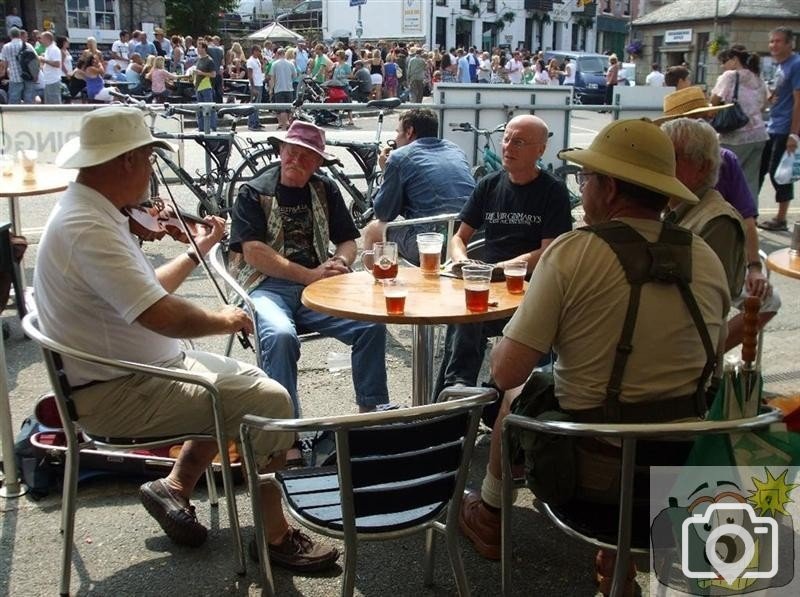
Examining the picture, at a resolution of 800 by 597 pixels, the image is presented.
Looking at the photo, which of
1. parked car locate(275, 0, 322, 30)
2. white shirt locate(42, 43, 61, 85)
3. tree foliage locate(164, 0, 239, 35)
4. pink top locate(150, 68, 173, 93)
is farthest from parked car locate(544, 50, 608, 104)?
parked car locate(275, 0, 322, 30)

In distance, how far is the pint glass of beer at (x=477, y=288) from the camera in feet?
9.82

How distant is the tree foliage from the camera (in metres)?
41.1

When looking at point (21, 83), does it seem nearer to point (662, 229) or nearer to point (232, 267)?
point (232, 267)

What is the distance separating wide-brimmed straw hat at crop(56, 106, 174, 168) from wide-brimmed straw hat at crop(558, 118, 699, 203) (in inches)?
56.4

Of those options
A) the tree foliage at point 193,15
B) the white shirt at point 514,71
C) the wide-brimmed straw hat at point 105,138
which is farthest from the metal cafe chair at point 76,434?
the tree foliage at point 193,15

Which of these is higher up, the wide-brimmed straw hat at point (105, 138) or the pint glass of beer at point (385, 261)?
the wide-brimmed straw hat at point (105, 138)

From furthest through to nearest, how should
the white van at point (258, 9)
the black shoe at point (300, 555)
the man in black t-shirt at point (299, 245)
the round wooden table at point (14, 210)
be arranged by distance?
the white van at point (258, 9), the man in black t-shirt at point (299, 245), the round wooden table at point (14, 210), the black shoe at point (300, 555)

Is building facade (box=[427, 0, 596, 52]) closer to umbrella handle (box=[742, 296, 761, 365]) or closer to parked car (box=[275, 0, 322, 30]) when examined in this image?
parked car (box=[275, 0, 322, 30])

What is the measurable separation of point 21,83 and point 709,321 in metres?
17.1

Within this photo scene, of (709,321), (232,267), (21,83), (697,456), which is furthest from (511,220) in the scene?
(21,83)

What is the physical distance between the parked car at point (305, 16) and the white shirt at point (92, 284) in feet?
196

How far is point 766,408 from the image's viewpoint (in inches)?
88.4

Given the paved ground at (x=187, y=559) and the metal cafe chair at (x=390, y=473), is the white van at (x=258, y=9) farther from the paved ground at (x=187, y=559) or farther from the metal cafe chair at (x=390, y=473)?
the metal cafe chair at (x=390, y=473)

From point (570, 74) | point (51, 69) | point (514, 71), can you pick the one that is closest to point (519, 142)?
point (51, 69)
